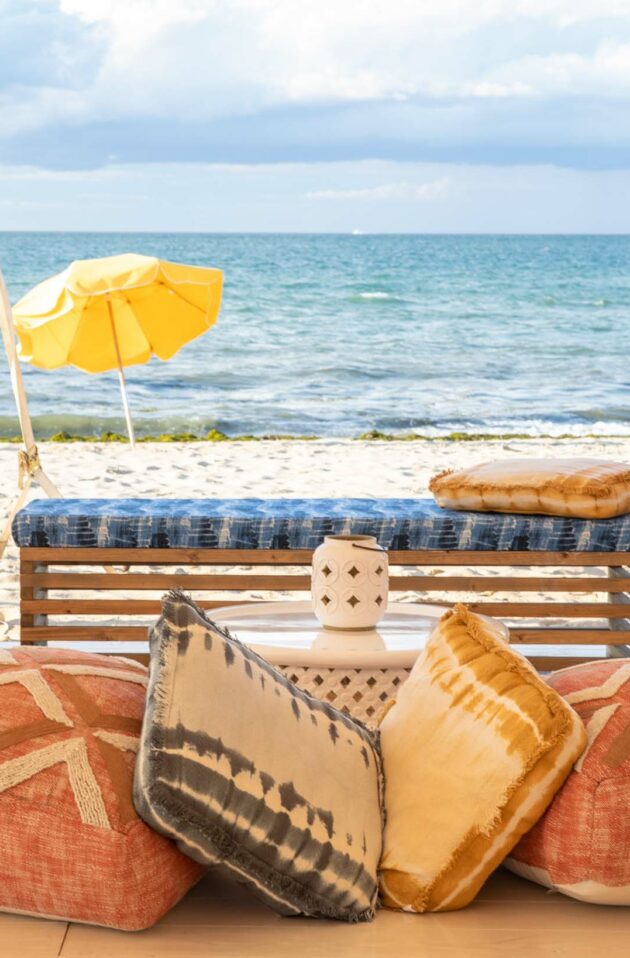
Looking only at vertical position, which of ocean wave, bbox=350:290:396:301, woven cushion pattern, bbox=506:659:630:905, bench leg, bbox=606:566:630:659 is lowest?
ocean wave, bbox=350:290:396:301

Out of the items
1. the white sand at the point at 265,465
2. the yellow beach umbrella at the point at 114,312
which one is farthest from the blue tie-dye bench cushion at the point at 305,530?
the yellow beach umbrella at the point at 114,312

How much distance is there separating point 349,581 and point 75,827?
1000 millimetres

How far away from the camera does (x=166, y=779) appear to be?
49.8 inches

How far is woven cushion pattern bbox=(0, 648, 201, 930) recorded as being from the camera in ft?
4.14

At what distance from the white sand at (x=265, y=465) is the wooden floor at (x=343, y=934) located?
4485mm

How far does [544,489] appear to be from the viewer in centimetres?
344

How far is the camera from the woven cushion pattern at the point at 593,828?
4.37ft

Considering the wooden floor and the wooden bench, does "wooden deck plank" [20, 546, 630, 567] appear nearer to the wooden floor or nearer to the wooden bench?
the wooden bench

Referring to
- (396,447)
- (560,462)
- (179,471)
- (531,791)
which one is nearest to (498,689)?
(531,791)

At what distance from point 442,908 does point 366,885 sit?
9 centimetres

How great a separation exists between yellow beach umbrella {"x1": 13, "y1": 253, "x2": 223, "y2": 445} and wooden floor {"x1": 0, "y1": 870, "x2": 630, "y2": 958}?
4.89 m

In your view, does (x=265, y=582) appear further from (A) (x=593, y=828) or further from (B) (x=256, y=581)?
(A) (x=593, y=828)

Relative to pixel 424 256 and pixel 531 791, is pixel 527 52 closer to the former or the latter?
pixel 424 256

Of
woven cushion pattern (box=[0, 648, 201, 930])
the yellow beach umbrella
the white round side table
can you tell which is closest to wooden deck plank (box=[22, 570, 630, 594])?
the white round side table
